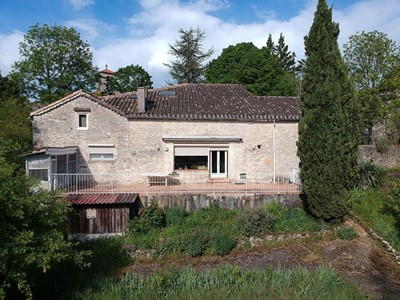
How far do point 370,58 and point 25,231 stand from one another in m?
28.9

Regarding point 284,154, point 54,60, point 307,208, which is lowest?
point 307,208

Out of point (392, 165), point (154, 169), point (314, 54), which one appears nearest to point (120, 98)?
point (154, 169)

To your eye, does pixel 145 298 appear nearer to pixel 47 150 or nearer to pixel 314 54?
pixel 47 150

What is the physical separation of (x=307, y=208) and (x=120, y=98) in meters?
14.8

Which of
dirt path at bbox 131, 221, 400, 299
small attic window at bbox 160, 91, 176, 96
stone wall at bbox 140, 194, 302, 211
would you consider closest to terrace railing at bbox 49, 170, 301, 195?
stone wall at bbox 140, 194, 302, 211

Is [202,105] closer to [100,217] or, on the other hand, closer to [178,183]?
[178,183]

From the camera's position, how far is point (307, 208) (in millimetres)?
17000

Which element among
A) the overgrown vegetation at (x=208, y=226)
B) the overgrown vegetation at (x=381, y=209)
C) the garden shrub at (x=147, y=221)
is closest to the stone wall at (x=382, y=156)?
the overgrown vegetation at (x=381, y=209)

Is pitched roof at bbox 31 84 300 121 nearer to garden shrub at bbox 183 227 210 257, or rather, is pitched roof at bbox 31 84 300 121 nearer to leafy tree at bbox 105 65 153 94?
garden shrub at bbox 183 227 210 257

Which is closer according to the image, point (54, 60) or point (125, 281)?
point (125, 281)

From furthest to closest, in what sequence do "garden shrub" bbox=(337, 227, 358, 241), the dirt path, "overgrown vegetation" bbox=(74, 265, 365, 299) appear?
1. "garden shrub" bbox=(337, 227, 358, 241)
2. the dirt path
3. "overgrown vegetation" bbox=(74, 265, 365, 299)

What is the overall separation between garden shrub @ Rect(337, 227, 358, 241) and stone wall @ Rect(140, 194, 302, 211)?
8.90 ft

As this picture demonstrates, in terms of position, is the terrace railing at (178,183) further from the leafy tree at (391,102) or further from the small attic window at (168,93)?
the leafy tree at (391,102)

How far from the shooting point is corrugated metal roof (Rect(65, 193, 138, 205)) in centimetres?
1528
